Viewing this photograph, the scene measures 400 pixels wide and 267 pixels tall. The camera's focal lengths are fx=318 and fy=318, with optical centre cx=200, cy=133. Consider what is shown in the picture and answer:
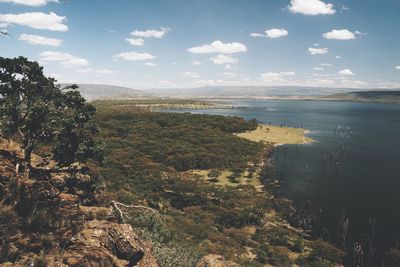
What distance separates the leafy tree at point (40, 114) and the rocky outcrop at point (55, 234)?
429 cm

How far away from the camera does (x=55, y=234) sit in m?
16.2

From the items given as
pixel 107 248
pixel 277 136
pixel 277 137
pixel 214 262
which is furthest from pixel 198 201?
pixel 277 136

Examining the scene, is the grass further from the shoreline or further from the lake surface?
the shoreline

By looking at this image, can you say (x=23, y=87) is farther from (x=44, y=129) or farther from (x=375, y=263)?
(x=375, y=263)

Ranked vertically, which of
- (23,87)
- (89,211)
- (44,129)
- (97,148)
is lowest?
(89,211)

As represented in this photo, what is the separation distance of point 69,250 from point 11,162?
45.0 ft

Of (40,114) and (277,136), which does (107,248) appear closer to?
(40,114)

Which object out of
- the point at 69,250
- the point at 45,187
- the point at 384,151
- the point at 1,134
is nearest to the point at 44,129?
the point at 1,134

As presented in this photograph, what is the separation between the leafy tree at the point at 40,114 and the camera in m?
24.1

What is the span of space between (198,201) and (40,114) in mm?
38922

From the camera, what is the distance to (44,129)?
971 inches

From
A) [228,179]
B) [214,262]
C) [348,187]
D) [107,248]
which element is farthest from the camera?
[228,179]

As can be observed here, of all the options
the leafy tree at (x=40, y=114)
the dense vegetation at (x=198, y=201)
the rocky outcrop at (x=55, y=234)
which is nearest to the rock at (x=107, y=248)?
the rocky outcrop at (x=55, y=234)

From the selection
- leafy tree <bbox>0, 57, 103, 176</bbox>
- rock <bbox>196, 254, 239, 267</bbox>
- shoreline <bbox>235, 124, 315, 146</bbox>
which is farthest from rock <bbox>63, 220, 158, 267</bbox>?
shoreline <bbox>235, 124, 315, 146</bbox>
